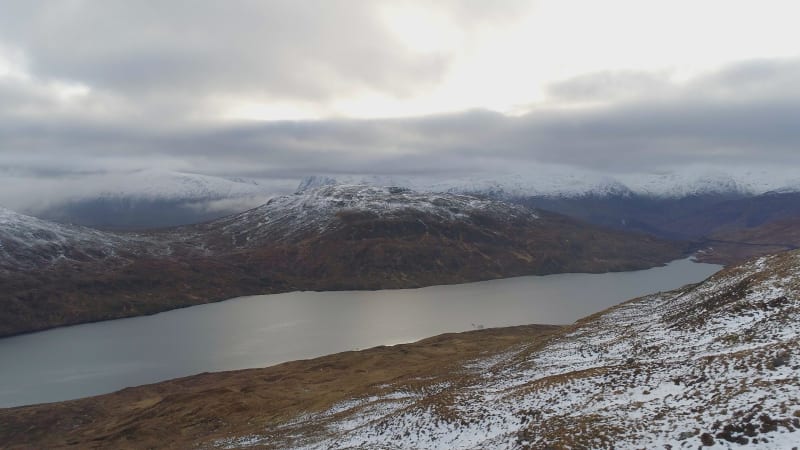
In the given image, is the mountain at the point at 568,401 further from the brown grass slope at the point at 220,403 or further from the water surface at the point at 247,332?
the water surface at the point at 247,332

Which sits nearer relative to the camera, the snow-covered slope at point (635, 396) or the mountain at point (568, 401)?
the snow-covered slope at point (635, 396)

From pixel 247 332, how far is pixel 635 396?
115 m

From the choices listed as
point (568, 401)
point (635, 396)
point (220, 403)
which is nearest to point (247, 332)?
point (220, 403)

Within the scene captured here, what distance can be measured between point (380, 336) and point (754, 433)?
4026 inches

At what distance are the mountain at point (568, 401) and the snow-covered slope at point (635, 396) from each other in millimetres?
90

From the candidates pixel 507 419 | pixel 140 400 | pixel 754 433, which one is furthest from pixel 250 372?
pixel 754 433

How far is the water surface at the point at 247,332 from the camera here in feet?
299

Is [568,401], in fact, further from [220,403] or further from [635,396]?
[220,403]

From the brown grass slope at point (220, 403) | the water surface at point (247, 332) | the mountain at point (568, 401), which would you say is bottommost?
the water surface at point (247, 332)

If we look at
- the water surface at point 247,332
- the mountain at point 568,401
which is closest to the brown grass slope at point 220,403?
the mountain at point 568,401

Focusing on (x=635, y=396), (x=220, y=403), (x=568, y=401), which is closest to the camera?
(x=635, y=396)

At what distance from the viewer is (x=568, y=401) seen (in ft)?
79.0

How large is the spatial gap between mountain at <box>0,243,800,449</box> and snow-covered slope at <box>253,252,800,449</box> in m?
0.09

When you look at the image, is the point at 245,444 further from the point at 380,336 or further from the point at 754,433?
the point at 380,336
